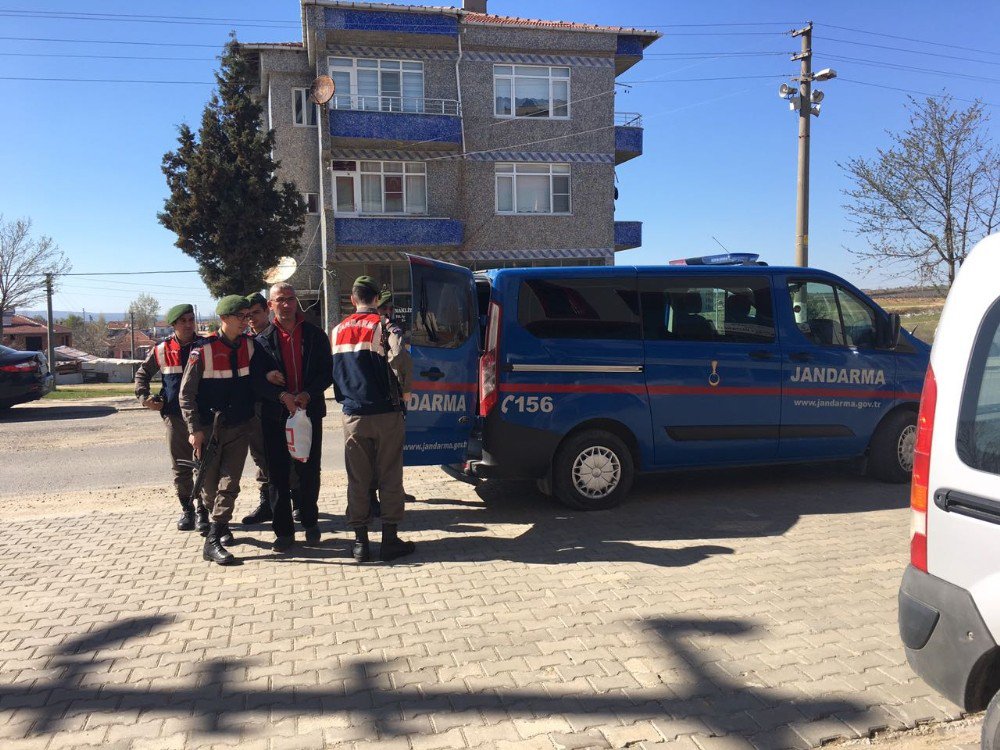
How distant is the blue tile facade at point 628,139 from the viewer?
27625mm

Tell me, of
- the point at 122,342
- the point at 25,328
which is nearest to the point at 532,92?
the point at 25,328

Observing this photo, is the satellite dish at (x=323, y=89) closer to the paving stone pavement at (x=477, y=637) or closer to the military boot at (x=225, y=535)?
the paving stone pavement at (x=477, y=637)

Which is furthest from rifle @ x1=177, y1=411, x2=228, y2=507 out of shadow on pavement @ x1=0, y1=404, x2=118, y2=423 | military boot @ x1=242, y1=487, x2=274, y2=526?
shadow on pavement @ x1=0, y1=404, x2=118, y2=423

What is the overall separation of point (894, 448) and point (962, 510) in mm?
4921

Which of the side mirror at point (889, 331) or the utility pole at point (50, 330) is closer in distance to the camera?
the side mirror at point (889, 331)

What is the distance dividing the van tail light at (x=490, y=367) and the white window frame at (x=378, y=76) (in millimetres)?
21326

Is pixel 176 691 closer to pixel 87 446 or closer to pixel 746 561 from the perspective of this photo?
pixel 746 561

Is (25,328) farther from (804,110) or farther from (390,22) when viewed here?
(804,110)

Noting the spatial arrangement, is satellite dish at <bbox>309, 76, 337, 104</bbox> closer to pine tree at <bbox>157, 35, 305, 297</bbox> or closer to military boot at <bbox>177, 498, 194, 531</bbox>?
pine tree at <bbox>157, 35, 305, 297</bbox>

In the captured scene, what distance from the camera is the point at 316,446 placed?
5789 mm

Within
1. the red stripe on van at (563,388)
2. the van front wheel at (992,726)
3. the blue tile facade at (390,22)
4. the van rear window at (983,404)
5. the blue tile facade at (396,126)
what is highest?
the blue tile facade at (390,22)

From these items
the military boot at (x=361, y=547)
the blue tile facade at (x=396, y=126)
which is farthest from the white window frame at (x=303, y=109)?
the military boot at (x=361, y=547)

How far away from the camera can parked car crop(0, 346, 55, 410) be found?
49.9ft

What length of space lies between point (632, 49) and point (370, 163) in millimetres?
10261
